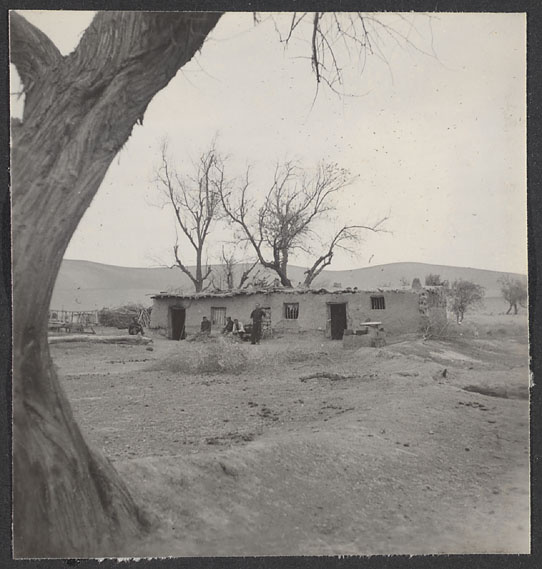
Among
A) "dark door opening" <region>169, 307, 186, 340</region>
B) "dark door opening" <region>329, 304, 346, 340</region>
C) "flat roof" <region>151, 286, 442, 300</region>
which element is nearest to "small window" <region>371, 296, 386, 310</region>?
"flat roof" <region>151, 286, 442, 300</region>

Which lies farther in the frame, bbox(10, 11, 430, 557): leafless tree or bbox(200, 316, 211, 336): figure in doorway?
bbox(200, 316, 211, 336): figure in doorway

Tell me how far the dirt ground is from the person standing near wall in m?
0.78

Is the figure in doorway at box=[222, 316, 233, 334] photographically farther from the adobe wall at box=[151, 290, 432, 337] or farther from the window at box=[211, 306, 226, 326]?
the adobe wall at box=[151, 290, 432, 337]

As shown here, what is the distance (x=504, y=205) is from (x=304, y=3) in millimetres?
2111

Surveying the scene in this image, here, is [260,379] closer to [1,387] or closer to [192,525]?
[192,525]

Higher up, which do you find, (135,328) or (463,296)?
(463,296)

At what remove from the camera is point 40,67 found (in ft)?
9.17

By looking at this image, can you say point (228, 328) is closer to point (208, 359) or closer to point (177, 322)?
point (208, 359)

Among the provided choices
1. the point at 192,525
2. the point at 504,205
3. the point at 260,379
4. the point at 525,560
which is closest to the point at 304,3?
the point at 504,205

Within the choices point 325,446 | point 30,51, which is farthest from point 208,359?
point 30,51

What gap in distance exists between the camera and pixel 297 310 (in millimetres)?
6805

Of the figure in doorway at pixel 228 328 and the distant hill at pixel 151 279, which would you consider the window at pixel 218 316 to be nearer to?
the figure in doorway at pixel 228 328

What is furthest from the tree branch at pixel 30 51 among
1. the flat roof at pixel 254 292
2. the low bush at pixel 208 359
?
the flat roof at pixel 254 292

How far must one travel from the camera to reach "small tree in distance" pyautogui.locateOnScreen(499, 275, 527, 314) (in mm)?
3906
